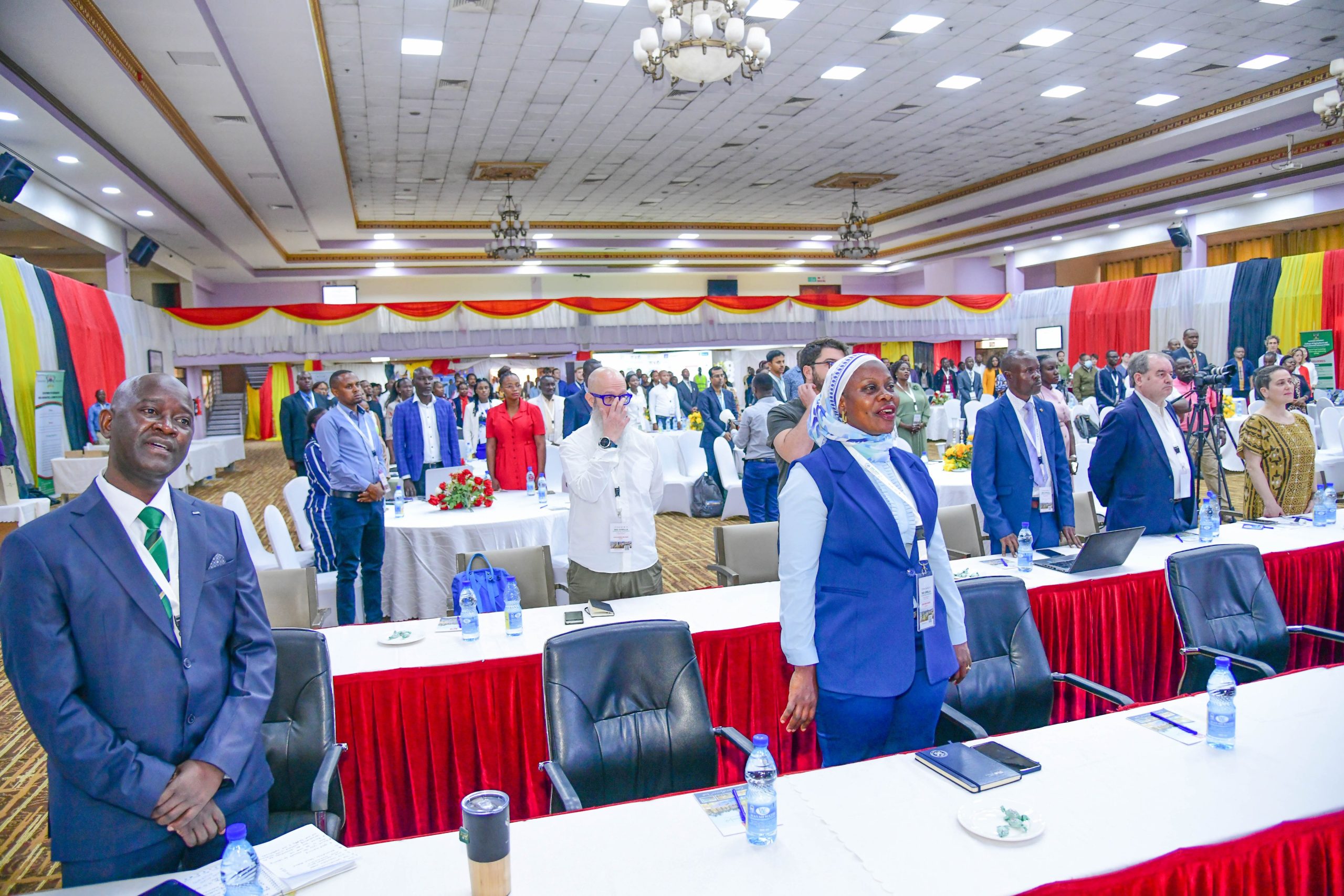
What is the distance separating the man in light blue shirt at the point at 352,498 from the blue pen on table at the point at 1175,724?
3.87 meters

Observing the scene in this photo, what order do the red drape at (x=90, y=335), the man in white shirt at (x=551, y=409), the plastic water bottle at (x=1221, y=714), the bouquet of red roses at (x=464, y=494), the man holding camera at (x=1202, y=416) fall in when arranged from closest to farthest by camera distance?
the plastic water bottle at (x=1221, y=714)
the man holding camera at (x=1202, y=416)
the bouquet of red roses at (x=464, y=494)
the man in white shirt at (x=551, y=409)
the red drape at (x=90, y=335)

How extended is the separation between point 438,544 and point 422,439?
9.40 feet

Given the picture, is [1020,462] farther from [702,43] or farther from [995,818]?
[702,43]

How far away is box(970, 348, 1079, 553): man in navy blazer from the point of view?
384cm

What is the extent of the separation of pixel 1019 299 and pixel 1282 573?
16.2 metres

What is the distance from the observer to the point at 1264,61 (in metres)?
8.79

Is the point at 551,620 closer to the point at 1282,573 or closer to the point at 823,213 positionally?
→ the point at 1282,573

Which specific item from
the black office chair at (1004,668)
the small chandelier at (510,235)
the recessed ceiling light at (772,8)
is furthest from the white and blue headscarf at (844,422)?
the small chandelier at (510,235)

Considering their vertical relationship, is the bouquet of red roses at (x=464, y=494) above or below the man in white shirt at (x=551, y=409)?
below

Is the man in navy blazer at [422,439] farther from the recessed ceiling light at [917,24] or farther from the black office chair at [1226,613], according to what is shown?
the black office chair at [1226,613]

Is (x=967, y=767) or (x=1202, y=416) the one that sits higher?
(x=1202, y=416)

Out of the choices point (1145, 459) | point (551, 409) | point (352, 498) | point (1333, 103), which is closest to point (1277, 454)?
point (1145, 459)

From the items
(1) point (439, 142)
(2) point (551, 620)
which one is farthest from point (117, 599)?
(1) point (439, 142)

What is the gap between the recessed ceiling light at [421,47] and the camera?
729 cm
